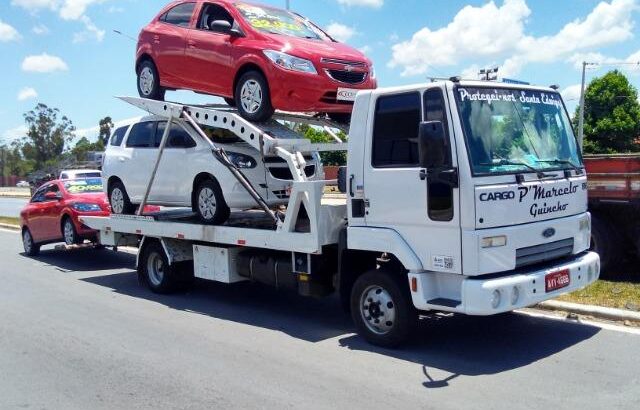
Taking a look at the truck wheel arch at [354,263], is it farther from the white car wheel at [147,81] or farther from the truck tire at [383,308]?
the white car wheel at [147,81]

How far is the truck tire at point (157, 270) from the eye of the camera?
30.6ft

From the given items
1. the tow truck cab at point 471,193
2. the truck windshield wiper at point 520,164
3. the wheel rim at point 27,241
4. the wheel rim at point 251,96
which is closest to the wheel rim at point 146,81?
the wheel rim at point 251,96

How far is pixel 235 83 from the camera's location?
834cm

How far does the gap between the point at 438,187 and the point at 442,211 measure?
0.21 metres

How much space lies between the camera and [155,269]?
9734mm

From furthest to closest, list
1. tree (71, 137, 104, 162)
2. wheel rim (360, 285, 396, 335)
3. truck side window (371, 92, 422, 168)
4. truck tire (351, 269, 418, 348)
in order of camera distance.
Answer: tree (71, 137, 104, 162)
wheel rim (360, 285, 396, 335)
truck tire (351, 269, 418, 348)
truck side window (371, 92, 422, 168)

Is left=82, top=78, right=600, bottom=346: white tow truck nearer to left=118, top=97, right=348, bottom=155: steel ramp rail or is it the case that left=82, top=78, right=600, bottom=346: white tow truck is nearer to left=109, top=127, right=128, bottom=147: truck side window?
left=118, top=97, right=348, bottom=155: steel ramp rail

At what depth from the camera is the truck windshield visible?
566 centimetres

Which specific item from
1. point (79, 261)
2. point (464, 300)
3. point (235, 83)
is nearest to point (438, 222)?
point (464, 300)

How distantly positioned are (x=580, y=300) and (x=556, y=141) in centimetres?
228

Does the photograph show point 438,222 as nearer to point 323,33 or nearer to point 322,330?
point 322,330

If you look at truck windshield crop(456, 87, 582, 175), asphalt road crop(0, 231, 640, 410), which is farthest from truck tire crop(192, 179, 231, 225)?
truck windshield crop(456, 87, 582, 175)

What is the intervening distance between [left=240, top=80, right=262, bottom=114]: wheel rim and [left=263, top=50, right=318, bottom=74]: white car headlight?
17.0 inches

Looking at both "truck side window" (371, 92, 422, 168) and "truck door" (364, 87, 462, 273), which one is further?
"truck side window" (371, 92, 422, 168)
